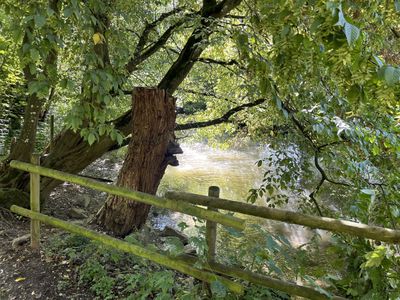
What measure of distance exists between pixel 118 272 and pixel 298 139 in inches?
89.9

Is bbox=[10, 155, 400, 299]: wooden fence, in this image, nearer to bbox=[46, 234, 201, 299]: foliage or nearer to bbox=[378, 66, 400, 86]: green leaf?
bbox=[46, 234, 201, 299]: foliage

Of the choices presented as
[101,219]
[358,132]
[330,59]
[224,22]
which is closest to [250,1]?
[224,22]

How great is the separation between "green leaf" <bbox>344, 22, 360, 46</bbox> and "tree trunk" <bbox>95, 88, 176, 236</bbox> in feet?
9.51

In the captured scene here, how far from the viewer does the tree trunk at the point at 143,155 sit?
3.68 metres

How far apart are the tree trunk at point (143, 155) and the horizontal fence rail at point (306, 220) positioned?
1.56 metres

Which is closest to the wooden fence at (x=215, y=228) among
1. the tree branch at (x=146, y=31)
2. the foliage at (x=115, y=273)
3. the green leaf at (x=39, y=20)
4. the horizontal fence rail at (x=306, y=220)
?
the horizontal fence rail at (x=306, y=220)

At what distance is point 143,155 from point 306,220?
2.44 m

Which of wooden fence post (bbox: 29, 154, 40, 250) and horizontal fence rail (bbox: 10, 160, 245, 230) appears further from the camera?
wooden fence post (bbox: 29, 154, 40, 250)

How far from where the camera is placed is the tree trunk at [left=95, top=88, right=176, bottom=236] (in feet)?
12.1

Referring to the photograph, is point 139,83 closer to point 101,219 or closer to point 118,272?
point 101,219

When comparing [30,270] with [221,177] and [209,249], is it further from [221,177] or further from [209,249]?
[221,177]

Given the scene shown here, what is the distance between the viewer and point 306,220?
6.05ft

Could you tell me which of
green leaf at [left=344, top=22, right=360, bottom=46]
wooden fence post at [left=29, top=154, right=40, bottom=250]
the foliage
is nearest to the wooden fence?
the foliage

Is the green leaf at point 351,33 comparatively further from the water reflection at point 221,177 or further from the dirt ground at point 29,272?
the water reflection at point 221,177
